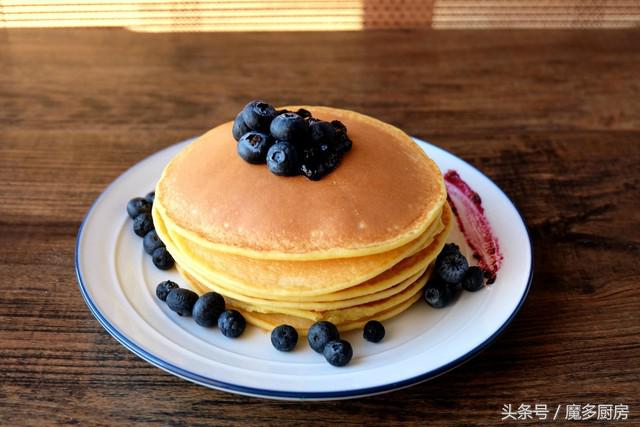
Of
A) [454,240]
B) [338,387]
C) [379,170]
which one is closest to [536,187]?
[454,240]

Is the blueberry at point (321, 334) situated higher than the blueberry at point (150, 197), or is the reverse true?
the blueberry at point (321, 334)

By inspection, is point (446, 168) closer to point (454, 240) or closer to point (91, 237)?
point (454, 240)

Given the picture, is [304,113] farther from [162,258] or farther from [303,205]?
[162,258]

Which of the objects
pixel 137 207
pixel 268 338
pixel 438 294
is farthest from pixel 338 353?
pixel 137 207

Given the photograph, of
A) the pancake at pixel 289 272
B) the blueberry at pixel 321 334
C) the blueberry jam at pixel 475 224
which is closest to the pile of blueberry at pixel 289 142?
the pancake at pixel 289 272

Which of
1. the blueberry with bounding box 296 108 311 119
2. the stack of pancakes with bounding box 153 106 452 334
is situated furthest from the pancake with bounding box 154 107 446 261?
the blueberry with bounding box 296 108 311 119

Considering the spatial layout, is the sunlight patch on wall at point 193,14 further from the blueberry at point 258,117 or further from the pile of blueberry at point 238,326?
the pile of blueberry at point 238,326

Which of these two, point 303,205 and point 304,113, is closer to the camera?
point 303,205
